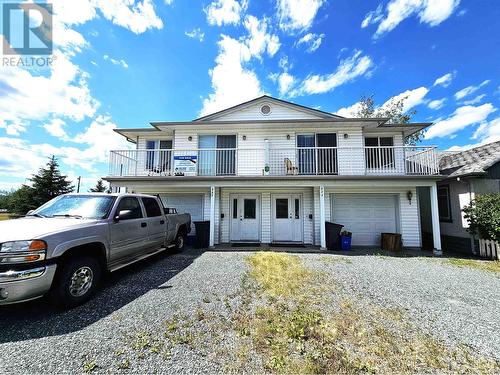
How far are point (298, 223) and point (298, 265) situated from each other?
4.02 meters

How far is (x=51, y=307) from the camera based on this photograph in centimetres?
362

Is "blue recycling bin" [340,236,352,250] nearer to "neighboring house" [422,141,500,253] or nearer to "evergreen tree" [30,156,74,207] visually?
"neighboring house" [422,141,500,253]

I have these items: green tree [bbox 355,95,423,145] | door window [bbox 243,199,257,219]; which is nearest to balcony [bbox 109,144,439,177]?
door window [bbox 243,199,257,219]

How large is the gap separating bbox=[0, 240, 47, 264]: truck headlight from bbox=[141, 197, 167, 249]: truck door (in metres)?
Result: 2.59

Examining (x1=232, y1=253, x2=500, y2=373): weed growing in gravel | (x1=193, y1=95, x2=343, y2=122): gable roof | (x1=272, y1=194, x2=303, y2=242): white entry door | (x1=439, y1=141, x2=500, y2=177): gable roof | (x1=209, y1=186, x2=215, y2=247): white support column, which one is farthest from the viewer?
(x1=193, y1=95, x2=343, y2=122): gable roof

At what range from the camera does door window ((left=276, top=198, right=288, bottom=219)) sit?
34.3ft

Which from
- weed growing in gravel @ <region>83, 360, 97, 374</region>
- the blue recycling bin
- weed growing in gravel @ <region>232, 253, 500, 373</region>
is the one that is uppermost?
the blue recycling bin

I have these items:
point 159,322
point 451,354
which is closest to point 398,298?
point 451,354

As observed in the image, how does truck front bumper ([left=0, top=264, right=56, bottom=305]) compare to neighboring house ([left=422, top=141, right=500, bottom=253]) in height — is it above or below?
below

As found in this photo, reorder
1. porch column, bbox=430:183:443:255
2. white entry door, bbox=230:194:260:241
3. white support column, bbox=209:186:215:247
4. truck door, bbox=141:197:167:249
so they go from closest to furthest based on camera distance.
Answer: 1. truck door, bbox=141:197:167:249
2. porch column, bbox=430:183:443:255
3. white support column, bbox=209:186:215:247
4. white entry door, bbox=230:194:260:241

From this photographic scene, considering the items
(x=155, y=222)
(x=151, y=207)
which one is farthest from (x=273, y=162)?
(x=155, y=222)

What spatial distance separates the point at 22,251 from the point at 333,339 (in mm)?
4449

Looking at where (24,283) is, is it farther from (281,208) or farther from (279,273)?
(281,208)

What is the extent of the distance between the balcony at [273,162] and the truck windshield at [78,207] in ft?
16.8
